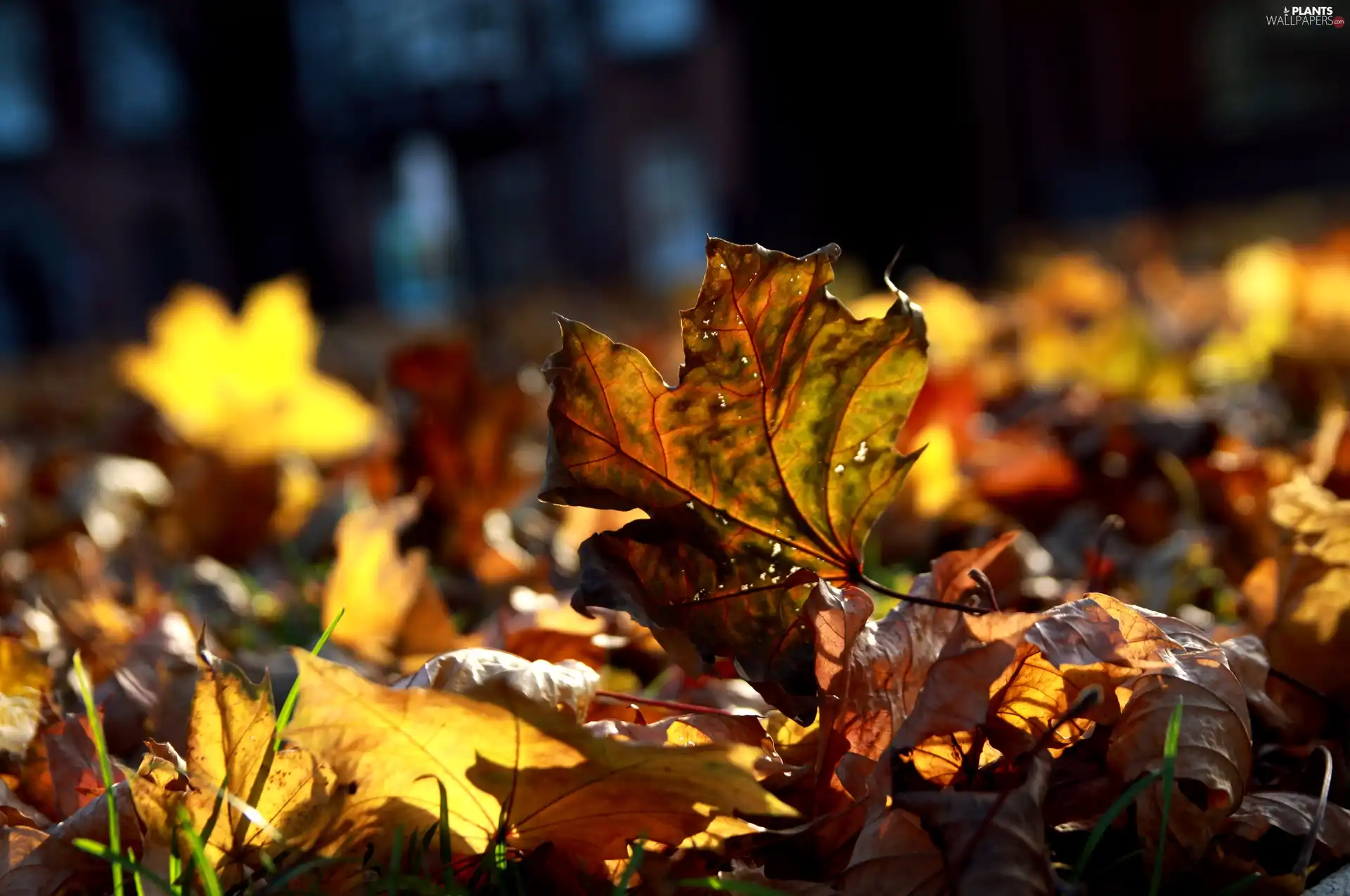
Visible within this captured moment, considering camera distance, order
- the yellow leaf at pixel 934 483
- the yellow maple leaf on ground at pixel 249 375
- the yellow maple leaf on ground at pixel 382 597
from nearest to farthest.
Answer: the yellow maple leaf on ground at pixel 382 597 < the yellow leaf at pixel 934 483 < the yellow maple leaf on ground at pixel 249 375

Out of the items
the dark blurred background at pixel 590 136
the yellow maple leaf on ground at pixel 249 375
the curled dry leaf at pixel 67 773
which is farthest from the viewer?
the dark blurred background at pixel 590 136

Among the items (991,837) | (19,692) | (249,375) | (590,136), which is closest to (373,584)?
(19,692)

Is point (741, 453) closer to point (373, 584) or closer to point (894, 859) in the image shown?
point (894, 859)

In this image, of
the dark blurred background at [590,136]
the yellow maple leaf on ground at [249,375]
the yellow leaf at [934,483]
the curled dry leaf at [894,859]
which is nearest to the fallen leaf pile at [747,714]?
the curled dry leaf at [894,859]

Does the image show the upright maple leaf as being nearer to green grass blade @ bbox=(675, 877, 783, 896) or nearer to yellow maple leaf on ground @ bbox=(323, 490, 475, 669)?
green grass blade @ bbox=(675, 877, 783, 896)

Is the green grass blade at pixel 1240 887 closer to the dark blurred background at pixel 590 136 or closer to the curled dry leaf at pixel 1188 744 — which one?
the curled dry leaf at pixel 1188 744

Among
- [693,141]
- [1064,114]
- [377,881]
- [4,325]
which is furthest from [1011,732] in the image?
[4,325]
